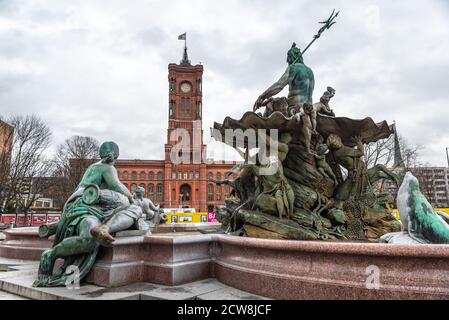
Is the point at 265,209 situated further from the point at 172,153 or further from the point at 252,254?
the point at 172,153

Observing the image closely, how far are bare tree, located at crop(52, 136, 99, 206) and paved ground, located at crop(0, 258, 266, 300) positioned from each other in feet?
97.6

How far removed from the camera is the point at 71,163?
35.3 metres

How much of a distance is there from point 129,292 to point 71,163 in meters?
35.1

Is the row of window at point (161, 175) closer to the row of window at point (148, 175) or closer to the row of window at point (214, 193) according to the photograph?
the row of window at point (148, 175)

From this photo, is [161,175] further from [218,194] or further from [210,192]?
[218,194]

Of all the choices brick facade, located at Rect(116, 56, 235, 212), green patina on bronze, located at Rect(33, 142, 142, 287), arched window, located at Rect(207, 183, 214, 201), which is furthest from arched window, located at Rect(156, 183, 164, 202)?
green patina on bronze, located at Rect(33, 142, 142, 287)

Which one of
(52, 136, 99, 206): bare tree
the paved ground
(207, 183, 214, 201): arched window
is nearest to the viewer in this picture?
the paved ground

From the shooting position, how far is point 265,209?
235 inches

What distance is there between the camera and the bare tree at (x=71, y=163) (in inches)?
1300

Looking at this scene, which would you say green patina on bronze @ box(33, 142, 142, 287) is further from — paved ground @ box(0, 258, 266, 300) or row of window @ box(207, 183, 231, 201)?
row of window @ box(207, 183, 231, 201)

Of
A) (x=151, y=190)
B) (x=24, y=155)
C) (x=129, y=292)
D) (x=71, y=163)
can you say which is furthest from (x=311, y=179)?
(x=151, y=190)

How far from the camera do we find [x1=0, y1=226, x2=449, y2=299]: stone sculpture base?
3229mm

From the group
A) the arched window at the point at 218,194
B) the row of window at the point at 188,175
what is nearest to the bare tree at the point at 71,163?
the row of window at the point at 188,175
